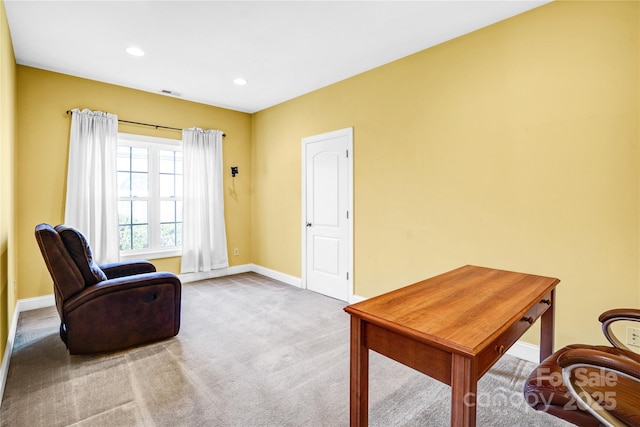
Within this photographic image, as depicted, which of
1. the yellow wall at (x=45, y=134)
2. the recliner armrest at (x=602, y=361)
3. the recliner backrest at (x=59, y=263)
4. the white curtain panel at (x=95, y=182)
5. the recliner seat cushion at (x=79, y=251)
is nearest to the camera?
the recliner armrest at (x=602, y=361)

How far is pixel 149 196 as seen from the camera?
178 inches

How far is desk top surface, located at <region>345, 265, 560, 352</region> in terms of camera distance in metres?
1.17

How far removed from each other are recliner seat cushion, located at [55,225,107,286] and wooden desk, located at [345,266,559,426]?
2.24 meters

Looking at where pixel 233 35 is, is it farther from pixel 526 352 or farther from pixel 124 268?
pixel 526 352

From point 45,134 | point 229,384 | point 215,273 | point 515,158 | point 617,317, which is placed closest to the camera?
point 617,317

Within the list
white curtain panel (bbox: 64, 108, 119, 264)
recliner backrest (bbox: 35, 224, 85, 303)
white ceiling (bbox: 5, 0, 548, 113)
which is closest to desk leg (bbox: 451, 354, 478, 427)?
white ceiling (bbox: 5, 0, 548, 113)

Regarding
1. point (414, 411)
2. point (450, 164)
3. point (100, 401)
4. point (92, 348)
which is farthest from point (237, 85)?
point (414, 411)

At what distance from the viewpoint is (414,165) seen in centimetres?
319

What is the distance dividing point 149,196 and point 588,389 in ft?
15.7

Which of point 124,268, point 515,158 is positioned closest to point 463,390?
point 515,158

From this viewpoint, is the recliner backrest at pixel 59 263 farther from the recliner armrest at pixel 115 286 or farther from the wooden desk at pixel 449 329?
the wooden desk at pixel 449 329

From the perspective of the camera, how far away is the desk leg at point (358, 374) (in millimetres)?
1388

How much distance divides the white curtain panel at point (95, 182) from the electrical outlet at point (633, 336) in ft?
16.1

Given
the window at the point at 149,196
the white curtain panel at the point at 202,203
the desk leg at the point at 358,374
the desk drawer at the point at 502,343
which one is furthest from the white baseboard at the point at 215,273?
the desk drawer at the point at 502,343
